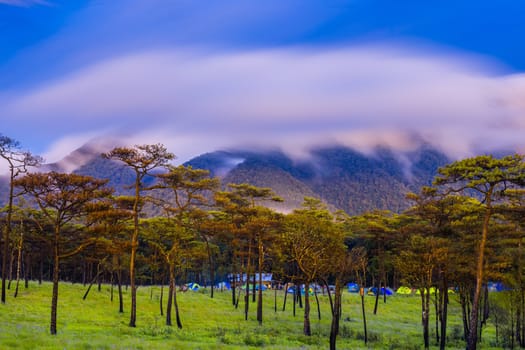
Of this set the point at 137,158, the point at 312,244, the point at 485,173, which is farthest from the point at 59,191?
the point at 485,173

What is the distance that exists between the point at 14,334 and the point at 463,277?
36022 millimetres

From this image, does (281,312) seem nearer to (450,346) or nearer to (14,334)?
(450,346)

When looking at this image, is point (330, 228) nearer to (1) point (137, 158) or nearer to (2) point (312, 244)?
(2) point (312, 244)

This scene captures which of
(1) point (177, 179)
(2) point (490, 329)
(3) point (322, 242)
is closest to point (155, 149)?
(1) point (177, 179)

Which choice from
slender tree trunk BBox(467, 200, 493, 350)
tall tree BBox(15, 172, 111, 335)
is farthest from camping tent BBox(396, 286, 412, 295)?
tall tree BBox(15, 172, 111, 335)

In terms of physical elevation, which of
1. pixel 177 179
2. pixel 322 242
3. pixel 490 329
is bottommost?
pixel 490 329

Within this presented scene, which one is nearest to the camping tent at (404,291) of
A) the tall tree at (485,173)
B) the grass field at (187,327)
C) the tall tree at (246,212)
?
the grass field at (187,327)

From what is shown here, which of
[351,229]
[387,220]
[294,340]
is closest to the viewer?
[294,340]

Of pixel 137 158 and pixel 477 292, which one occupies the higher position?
pixel 137 158

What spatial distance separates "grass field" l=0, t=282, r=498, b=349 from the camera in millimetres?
28828

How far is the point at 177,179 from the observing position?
1841 inches

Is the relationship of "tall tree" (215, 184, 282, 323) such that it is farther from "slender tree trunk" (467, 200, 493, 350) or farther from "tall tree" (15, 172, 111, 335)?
"slender tree trunk" (467, 200, 493, 350)

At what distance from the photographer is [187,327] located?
150 feet

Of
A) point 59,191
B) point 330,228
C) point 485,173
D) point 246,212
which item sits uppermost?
point 485,173
